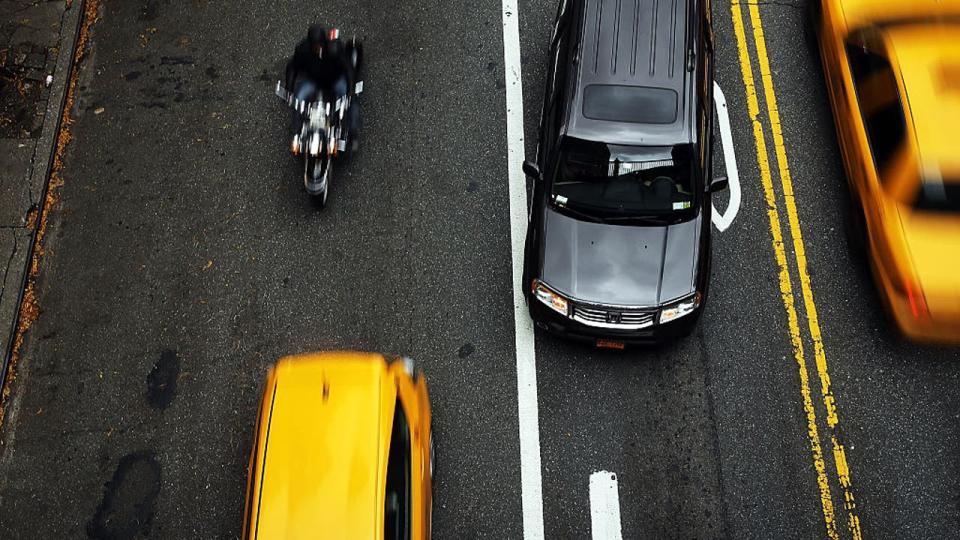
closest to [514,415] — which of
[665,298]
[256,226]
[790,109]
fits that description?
[665,298]

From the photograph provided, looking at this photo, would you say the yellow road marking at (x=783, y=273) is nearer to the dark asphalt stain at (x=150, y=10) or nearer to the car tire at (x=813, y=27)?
the car tire at (x=813, y=27)

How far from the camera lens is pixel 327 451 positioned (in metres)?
5.52

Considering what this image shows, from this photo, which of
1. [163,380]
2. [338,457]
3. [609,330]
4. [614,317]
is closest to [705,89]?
[614,317]

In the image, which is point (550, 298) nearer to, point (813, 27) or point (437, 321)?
point (437, 321)

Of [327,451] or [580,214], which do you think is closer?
[327,451]

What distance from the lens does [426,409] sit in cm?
664

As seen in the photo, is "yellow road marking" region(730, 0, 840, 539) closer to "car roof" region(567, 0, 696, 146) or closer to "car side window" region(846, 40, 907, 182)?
"car side window" region(846, 40, 907, 182)

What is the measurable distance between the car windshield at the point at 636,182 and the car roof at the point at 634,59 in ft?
0.35

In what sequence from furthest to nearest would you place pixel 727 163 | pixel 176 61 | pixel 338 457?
pixel 176 61 < pixel 727 163 < pixel 338 457

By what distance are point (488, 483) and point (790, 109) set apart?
18.1ft

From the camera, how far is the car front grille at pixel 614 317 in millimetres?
6664

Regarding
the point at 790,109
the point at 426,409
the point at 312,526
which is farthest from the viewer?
the point at 790,109

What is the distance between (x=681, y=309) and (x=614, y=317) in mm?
632

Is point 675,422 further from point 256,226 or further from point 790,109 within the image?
point 256,226
